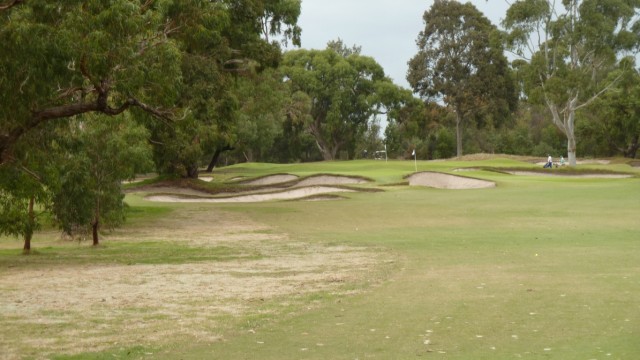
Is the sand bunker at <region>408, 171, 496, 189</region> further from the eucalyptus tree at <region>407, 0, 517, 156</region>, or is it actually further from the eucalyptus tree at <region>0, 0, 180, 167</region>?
the eucalyptus tree at <region>407, 0, 517, 156</region>

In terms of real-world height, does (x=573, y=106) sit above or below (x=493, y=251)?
above

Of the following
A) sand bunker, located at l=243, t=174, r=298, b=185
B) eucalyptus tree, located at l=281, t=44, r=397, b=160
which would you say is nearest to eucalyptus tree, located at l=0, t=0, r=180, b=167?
sand bunker, located at l=243, t=174, r=298, b=185

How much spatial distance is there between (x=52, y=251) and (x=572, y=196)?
23611mm

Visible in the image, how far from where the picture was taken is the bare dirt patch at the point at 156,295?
1084cm

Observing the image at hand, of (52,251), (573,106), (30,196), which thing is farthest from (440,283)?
(573,106)

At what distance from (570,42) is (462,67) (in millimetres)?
30693

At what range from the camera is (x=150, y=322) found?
11.8m

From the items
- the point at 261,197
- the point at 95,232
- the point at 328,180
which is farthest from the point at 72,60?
the point at 328,180

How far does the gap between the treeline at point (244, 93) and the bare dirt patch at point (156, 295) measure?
3539 mm

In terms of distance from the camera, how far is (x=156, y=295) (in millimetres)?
14578

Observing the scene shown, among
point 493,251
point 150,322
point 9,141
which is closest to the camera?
point 150,322

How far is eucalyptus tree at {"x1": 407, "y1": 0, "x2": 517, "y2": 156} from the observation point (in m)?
95.0

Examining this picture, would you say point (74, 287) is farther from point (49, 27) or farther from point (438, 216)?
point (438, 216)

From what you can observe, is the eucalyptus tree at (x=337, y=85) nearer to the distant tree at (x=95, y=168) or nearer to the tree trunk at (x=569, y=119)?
the tree trunk at (x=569, y=119)
